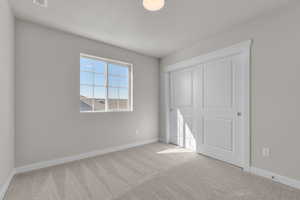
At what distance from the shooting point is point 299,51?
1870 mm

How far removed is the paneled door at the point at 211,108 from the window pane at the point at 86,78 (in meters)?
2.21

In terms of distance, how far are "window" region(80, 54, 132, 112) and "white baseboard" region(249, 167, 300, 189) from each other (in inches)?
116

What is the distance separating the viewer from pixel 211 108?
2982mm

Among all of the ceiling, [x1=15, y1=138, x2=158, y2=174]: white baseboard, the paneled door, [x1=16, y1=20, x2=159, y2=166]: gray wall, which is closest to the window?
[x1=16, y1=20, x2=159, y2=166]: gray wall

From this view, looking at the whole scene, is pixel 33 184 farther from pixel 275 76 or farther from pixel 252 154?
pixel 275 76

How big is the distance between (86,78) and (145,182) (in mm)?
2440

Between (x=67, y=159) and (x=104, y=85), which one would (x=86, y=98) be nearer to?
(x=104, y=85)

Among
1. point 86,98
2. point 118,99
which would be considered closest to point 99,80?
point 86,98

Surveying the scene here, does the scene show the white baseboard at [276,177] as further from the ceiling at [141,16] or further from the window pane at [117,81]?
the window pane at [117,81]

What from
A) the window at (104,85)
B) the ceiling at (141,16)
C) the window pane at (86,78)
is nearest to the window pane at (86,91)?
the window at (104,85)

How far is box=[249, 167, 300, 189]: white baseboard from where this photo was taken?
187 centimetres

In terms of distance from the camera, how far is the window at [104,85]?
3.05m

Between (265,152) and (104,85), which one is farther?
(104,85)

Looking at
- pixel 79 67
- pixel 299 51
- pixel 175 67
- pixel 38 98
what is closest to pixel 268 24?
pixel 299 51
